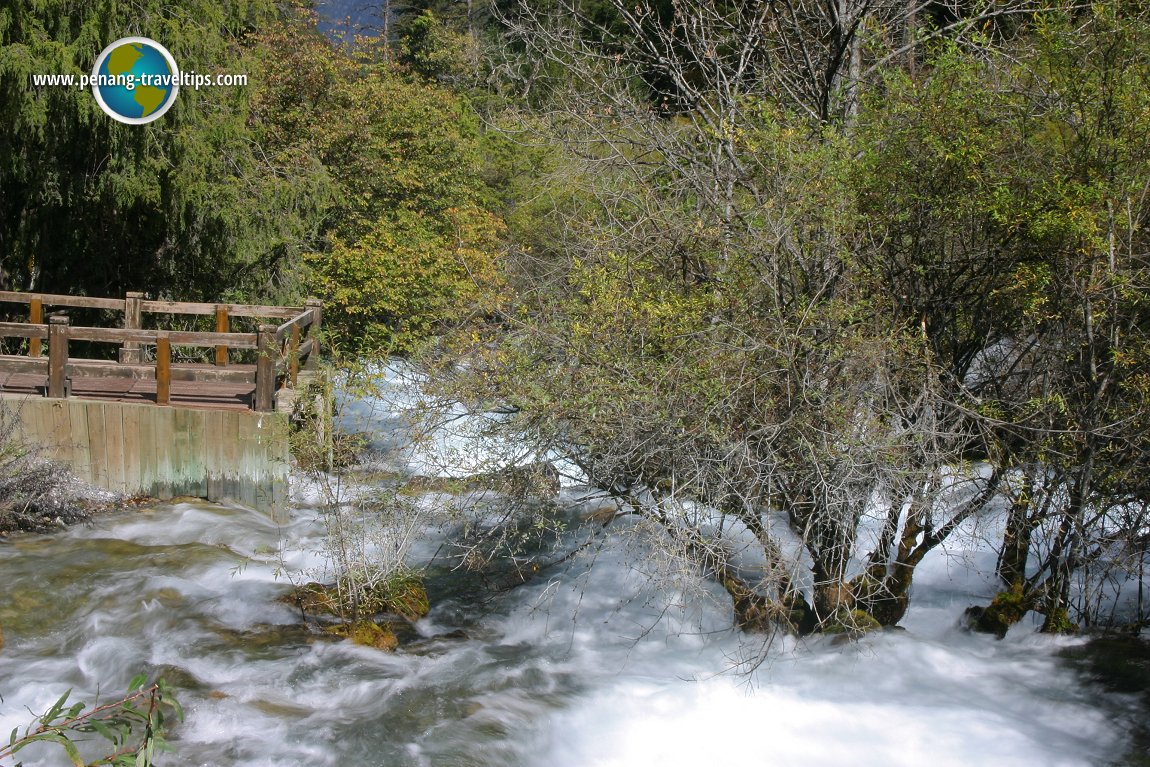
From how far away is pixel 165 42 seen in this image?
12.5 meters

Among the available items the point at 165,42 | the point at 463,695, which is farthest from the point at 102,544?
the point at 165,42

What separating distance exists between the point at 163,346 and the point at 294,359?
4.60 ft

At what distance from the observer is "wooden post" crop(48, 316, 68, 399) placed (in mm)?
10359

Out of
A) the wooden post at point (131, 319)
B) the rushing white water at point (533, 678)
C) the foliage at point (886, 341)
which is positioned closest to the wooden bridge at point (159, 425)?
the wooden post at point (131, 319)

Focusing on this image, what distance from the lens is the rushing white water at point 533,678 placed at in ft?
22.1

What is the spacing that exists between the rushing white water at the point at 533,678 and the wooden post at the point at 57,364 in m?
1.87

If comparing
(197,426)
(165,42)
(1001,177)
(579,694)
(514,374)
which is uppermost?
(165,42)

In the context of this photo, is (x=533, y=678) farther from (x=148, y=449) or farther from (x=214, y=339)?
(x=148, y=449)

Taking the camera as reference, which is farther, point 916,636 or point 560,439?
point 916,636

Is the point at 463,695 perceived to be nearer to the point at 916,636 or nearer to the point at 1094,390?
the point at 916,636

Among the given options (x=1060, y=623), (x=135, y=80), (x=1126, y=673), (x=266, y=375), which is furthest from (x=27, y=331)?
(x=1126, y=673)

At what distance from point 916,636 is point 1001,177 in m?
3.70

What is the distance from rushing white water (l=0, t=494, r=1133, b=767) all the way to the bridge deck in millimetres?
2125

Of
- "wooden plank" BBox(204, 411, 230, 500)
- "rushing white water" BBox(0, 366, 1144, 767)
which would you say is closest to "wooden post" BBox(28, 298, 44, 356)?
"wooden plank" BBox(204, 411, 230, 500)
